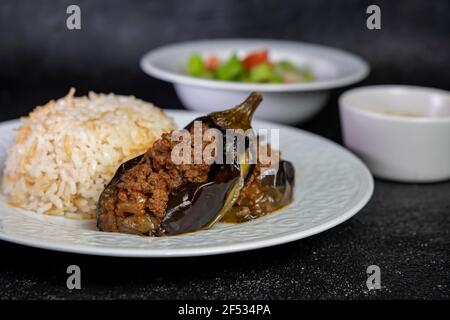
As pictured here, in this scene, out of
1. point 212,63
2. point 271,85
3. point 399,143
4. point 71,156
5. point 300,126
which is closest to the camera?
point 71,156

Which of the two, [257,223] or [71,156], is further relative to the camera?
[71,156]

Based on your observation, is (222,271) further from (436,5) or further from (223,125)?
(436,5)

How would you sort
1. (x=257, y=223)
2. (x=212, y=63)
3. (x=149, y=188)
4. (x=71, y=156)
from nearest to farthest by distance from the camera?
(x=149, y=188) < (x=257, y=223) < (x=71, y=156) < (x=212, y=63)

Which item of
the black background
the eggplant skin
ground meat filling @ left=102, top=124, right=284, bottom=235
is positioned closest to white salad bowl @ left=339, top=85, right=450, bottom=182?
the black background

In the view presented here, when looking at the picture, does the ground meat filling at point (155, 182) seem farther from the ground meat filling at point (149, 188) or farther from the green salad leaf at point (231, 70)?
the green salad leaf at point (231, 70)

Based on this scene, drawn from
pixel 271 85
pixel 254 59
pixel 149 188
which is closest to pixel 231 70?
pixel 254 59

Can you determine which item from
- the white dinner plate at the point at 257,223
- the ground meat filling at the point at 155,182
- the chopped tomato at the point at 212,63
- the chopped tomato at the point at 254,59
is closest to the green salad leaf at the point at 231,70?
the chopped tomato at the point at 254,59

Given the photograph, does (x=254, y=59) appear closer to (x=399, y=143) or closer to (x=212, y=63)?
(x=212, y=63)
